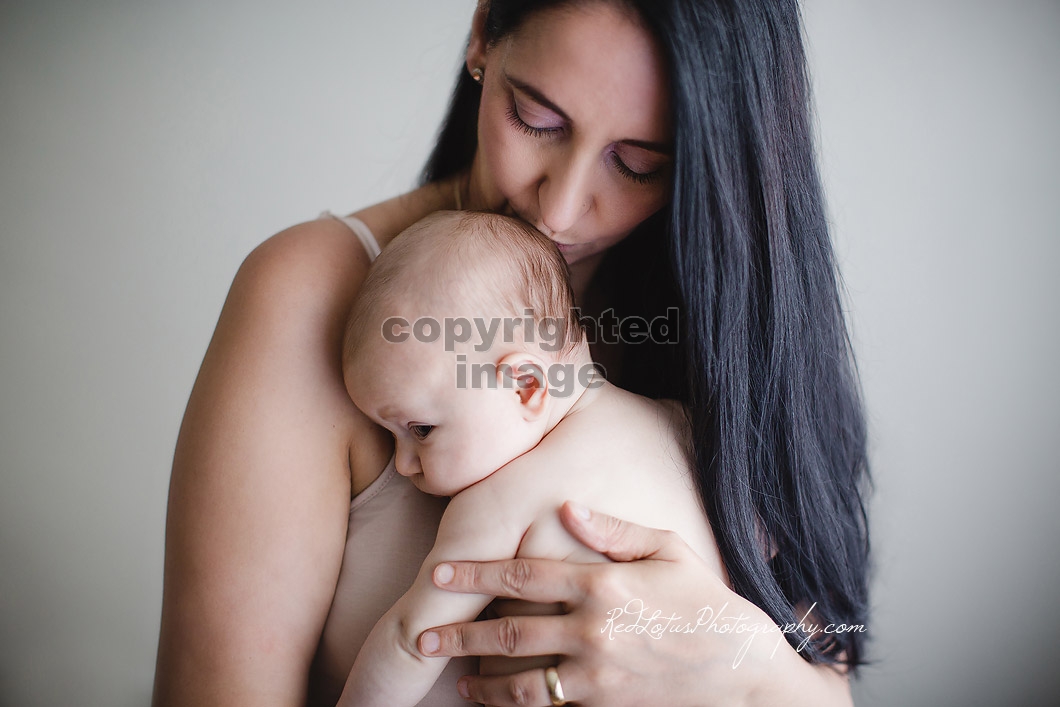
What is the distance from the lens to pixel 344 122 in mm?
2062

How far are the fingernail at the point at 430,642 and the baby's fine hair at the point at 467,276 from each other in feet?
1.37

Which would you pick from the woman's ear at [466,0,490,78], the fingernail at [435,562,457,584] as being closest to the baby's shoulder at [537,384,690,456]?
the fingernail at [435,562,457,584]

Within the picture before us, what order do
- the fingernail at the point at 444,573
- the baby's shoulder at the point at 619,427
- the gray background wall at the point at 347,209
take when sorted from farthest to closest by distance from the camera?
the gray background wall at the point at 347,209 → the baby's shoulder at the point at 619,427 → the fingernail at the point at 444,573

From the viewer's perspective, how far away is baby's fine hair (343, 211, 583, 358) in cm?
96

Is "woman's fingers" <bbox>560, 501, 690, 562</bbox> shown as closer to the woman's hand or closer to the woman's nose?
the woman's hand

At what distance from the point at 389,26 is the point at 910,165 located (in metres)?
1.58

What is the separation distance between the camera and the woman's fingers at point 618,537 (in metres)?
0.93

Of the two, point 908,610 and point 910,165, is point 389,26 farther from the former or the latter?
point 908,610

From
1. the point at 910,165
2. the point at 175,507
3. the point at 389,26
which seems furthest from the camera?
the point at 389,26

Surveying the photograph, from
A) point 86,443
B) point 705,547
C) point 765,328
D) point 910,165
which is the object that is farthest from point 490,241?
point 86,443

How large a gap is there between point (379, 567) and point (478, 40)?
0.91 m

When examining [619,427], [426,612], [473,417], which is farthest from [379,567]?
[619,427]

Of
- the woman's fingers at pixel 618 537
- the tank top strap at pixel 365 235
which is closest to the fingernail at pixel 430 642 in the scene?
the woman's fingers at pixel 618 537

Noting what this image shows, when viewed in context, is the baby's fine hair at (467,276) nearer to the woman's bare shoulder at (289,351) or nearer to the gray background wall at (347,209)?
the woman's bare shoulder at (289,351)
